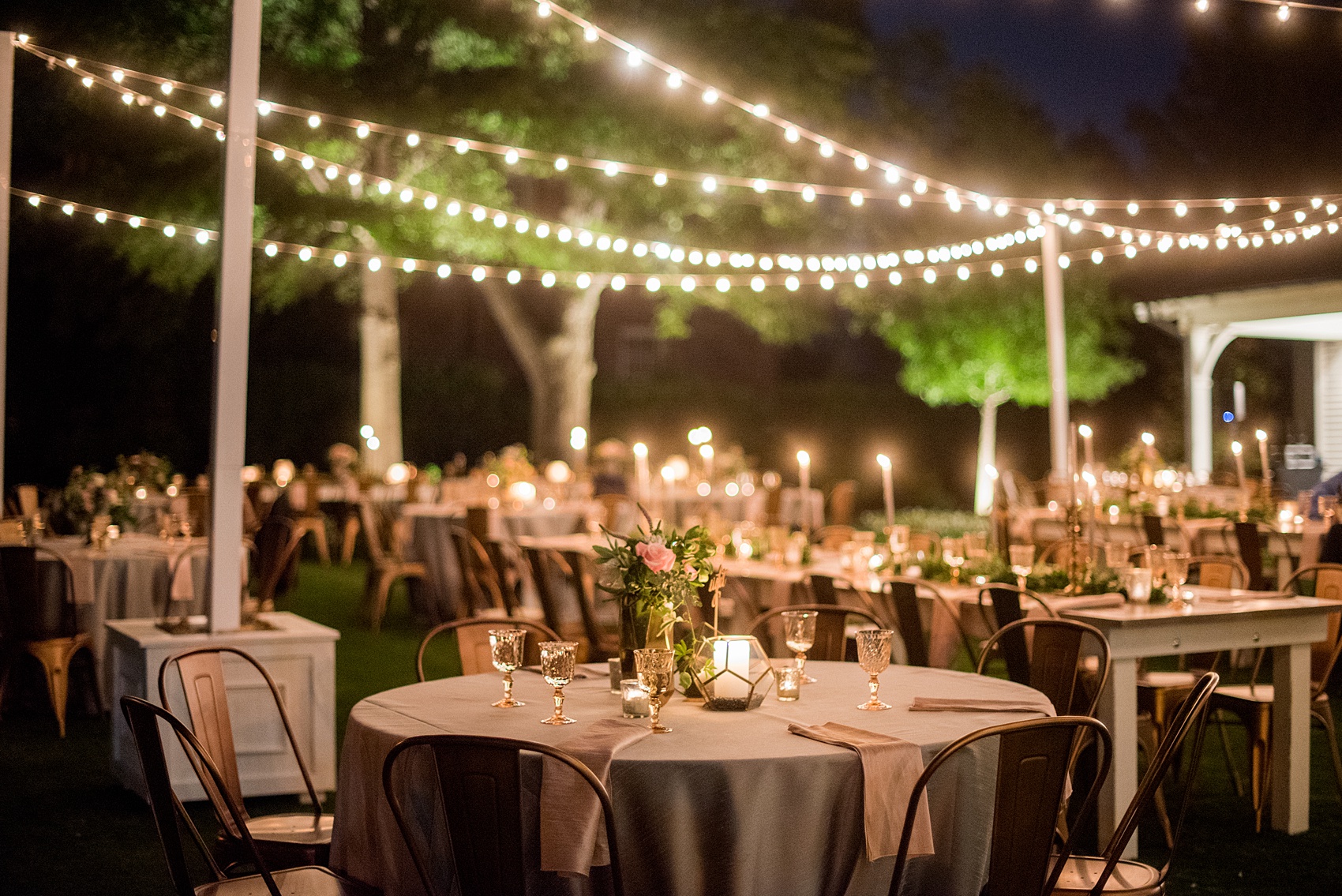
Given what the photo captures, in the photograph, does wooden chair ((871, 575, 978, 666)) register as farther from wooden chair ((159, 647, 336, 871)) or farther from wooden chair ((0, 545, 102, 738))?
wooden chair ((0, 545, 102, 738))

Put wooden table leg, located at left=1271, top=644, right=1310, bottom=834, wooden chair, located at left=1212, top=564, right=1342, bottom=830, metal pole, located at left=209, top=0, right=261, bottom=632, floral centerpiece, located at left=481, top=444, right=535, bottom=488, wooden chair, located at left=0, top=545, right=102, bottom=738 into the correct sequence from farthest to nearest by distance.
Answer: floral centerpiece, located at left=481, top=444, right=535, bottom=488 < wooden chair, located at left=0, top=545, right=102, bottom=738 < metal pole, located at left=209, top=0, right=261, bottom=632 < wooden chair, located at left=1212, top=564, right=1342, bottom=830 < wooden table leg, located at left=1271, top=644, right=1310, bottom=834

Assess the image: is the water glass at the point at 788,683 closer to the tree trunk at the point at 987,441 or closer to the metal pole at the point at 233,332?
the metal pole at the point at 233,332

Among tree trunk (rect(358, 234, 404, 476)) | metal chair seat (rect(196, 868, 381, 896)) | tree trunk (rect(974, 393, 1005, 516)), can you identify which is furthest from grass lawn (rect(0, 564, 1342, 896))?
tree trunk (rect(974, 393, 1005, 516))

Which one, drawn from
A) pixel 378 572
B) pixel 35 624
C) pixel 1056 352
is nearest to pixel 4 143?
pixel 35 624

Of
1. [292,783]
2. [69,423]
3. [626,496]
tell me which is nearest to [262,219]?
[69,423]

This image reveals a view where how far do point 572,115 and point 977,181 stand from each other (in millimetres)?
10850

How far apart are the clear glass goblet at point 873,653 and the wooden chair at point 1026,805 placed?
60 cm

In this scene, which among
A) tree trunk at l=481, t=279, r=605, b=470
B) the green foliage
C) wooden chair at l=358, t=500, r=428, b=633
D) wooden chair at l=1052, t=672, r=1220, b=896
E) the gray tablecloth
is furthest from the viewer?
the green foliage

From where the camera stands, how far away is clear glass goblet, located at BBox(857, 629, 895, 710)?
3.46 meters

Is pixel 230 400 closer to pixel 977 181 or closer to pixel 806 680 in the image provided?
pixel 806 680

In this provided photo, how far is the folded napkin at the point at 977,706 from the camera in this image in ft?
11.0

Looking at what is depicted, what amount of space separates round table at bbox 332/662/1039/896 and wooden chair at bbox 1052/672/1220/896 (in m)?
0.27

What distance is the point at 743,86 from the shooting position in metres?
17.4

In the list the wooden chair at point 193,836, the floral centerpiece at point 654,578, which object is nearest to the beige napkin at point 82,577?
the wooden chair at point 193,836
